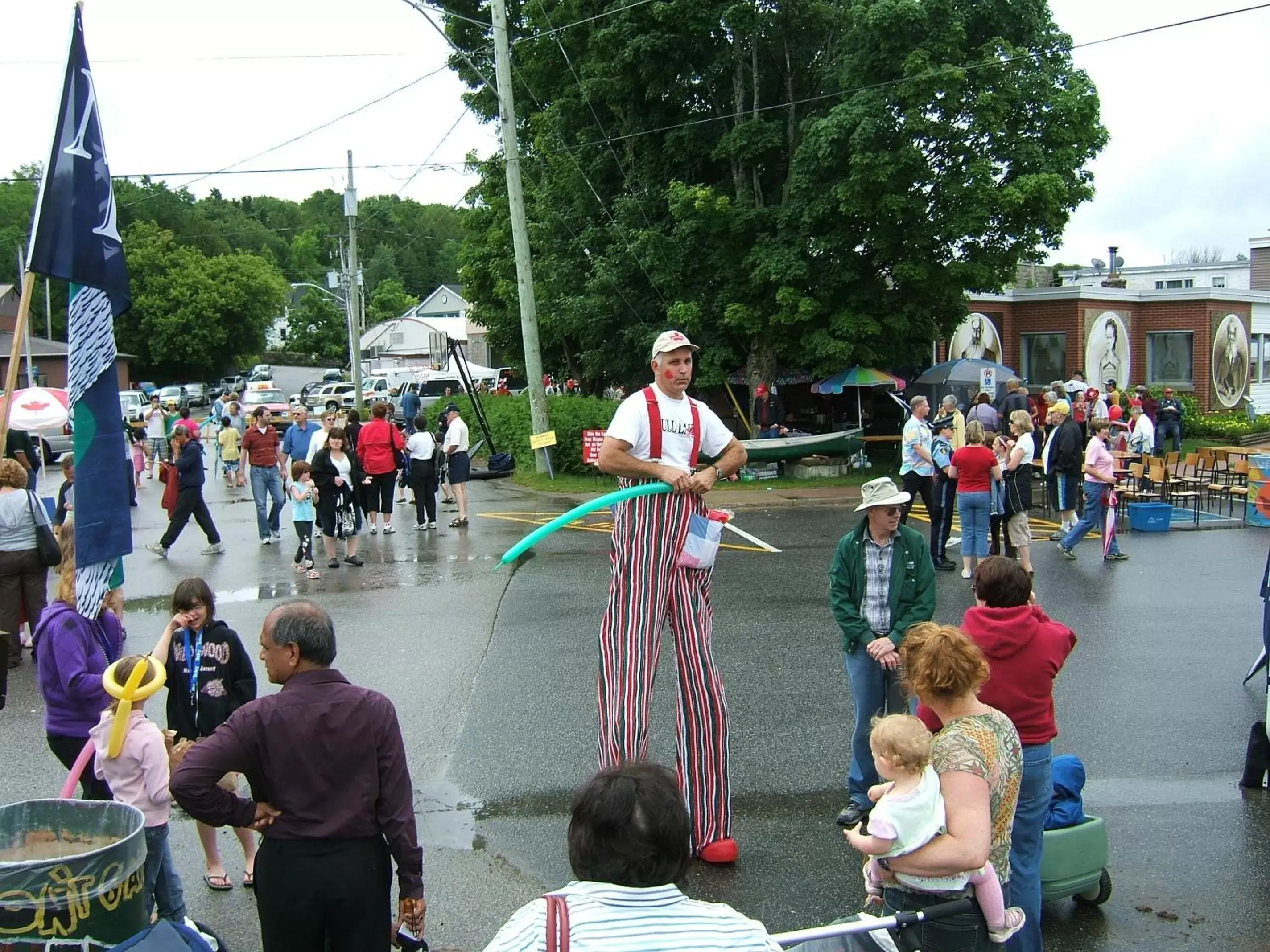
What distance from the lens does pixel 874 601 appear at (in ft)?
19.4

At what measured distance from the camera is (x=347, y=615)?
36.9 ft

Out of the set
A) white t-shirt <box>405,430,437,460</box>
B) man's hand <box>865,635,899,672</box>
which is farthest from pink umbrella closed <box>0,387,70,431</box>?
man's hand <box>865,635,899,672</box>

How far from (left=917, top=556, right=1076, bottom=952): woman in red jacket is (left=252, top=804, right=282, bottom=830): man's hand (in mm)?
2191

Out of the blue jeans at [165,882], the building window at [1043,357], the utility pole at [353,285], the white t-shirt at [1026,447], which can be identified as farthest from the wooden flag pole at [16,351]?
the utility pole at [353,285]

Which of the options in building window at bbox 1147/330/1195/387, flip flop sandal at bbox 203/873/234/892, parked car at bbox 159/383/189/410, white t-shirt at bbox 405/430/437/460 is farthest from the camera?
parked car at bbox 159/383/189/410

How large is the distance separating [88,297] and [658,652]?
3077 mm

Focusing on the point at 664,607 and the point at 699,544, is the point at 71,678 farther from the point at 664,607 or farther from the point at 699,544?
the point at 699,544

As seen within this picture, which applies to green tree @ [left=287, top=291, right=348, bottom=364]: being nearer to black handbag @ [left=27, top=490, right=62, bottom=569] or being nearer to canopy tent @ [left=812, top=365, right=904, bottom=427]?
canopy tent @ [left=812, top=365, right=904, bottom=427]

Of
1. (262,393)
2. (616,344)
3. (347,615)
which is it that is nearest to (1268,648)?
(347,615)

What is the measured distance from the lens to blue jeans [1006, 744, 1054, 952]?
4277 millimetres

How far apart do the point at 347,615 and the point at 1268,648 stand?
7.72 m

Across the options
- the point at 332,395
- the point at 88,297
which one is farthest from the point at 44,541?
the point at 332,395

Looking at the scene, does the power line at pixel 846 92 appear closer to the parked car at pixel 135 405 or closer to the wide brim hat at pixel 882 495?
the wide brim hat at pixel 882 495

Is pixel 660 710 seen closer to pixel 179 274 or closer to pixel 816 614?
pixel 816 614
